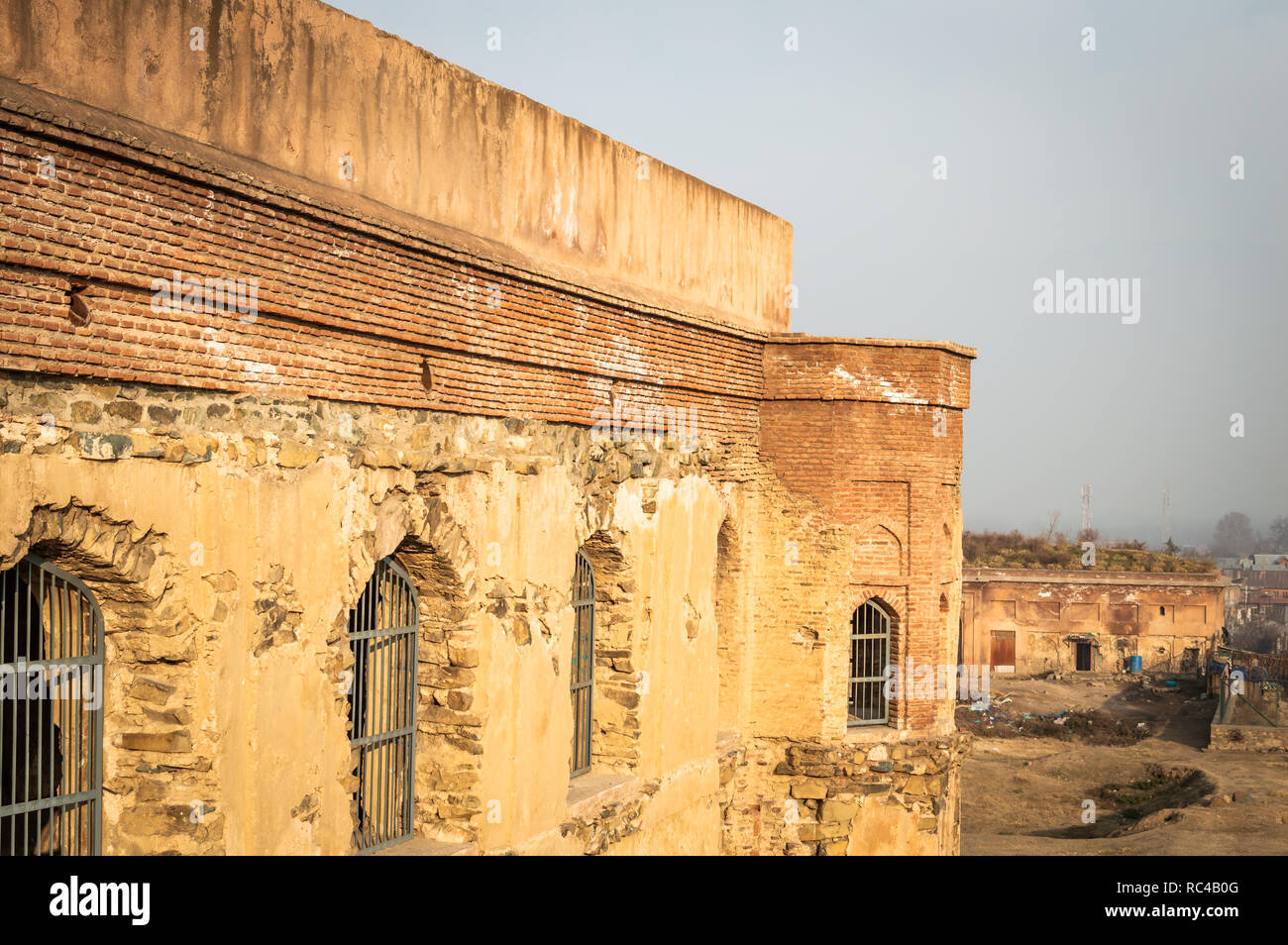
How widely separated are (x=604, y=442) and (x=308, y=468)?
11.2 ft

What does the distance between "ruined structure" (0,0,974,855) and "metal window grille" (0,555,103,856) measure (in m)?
0.03

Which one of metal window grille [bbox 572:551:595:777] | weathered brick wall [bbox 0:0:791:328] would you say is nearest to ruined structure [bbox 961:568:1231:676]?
weathered brick wall [bbox 0:0:791:328]

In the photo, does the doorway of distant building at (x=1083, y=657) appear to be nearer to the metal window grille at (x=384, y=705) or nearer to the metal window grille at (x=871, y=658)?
the metal window grille at (x=871, y=658)

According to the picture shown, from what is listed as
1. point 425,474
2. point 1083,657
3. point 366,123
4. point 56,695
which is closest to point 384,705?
point 425,474

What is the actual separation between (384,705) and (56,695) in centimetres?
239

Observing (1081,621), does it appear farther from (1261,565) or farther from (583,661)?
(1261,565)

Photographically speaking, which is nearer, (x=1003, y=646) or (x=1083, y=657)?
(x=1003, y=646)

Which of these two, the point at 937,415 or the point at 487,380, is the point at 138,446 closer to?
the point at 487,380

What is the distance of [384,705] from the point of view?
732 cm

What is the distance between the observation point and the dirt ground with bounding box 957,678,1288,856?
55.5ft

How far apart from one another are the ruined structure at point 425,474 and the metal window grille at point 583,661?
5cm

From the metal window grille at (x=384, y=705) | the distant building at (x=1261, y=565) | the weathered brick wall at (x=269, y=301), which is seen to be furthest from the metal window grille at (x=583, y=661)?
the distant building at (x=1261, y=565)

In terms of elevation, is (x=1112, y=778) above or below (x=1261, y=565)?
above
